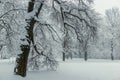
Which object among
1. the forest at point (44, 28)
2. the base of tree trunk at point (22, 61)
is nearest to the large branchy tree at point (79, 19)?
the forest at point (44, 28)

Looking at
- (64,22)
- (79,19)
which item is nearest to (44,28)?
(64,22)

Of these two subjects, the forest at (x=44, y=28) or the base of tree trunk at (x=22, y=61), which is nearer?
the base of tree trunk at (x=22, y=61)

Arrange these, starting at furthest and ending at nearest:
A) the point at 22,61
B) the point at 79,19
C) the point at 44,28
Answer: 1. the point at 44,28
2. the point at 79,19
3. the point at 22,61

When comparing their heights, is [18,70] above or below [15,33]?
below

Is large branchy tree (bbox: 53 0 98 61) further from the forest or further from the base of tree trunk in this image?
the base of tree trunk

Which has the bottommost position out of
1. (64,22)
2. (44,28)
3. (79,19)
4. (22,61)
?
(22,61)

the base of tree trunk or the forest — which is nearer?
the base of tree trunk

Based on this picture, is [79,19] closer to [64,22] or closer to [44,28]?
[64,22]

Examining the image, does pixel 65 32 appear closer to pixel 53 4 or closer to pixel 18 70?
pixel 53 4

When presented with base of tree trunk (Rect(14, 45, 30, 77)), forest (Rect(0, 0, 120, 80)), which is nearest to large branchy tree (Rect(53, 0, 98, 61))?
forest (Rect(0, 0, 120, 80))

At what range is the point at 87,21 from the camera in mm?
15719

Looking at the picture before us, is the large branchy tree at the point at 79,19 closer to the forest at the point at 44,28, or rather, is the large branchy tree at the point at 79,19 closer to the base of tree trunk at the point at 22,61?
the forest at the point at 44,28

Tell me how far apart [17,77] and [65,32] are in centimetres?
429

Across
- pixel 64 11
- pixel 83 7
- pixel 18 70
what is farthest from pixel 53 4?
pixel 18 70
